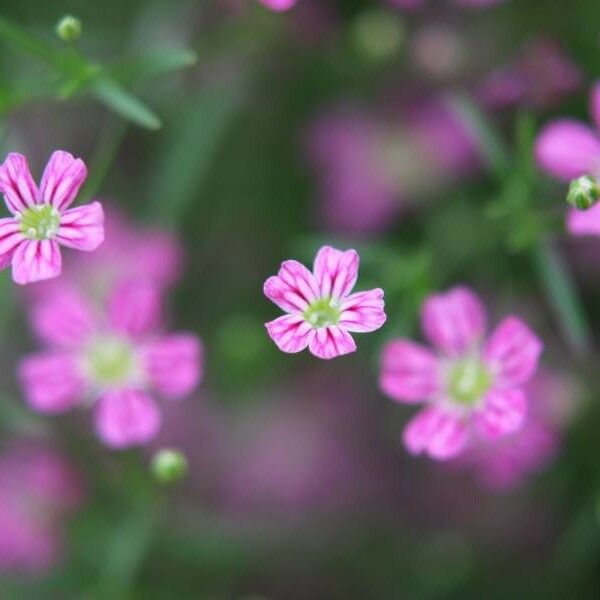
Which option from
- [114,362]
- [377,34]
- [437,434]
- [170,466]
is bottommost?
[170,466]

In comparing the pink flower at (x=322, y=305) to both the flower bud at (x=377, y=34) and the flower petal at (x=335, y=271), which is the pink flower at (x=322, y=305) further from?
the flower bud at (x=377, y=34)

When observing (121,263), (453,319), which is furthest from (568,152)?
(121,263)

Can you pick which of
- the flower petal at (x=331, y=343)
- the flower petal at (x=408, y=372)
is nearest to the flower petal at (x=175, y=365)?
the flower petal at (x=408, y=372)

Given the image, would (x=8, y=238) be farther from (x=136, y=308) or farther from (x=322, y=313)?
(x=136, y=308)

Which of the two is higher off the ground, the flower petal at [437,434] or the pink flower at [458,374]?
the pink flower at [458,374]

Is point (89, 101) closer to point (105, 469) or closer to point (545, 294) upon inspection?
point (105, 469)
